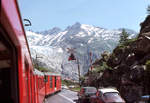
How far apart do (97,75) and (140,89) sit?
74.1 ft

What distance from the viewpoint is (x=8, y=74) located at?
2.98m

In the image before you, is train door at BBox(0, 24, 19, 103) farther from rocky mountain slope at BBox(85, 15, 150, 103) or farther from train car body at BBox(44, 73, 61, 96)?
train car body at BBox(44, 73, 61, 96)

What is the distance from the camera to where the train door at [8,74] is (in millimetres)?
2858

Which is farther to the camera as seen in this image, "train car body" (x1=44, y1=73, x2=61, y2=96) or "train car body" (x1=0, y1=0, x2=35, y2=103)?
"train car body" (x1=44, y1=73, x2=61, y2=96)

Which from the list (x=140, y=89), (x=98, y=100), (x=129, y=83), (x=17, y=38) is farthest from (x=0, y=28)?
(x=129, y=83)

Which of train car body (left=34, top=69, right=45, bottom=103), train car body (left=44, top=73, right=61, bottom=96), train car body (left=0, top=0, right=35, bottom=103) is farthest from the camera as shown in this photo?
train car body (left=44, top=73, right=61, bottom=96)

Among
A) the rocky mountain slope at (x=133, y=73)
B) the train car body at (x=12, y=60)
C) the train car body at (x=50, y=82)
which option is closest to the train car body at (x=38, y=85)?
the rocky mountain slope at (x=133, y=73)

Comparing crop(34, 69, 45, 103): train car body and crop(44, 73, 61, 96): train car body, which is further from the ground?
crop(34, 69, 45, 103): train car body

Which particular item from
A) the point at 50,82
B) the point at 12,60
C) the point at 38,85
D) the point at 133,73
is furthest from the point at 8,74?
the point at 50,82

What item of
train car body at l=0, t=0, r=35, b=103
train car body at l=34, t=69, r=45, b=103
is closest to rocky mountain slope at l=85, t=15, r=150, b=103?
train car body at l=34, t=69, r=45, b=103

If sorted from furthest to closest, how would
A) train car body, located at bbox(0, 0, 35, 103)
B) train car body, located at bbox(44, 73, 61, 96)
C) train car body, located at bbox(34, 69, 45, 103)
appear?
train car body, located at bbox(44, 73, 61, 96) → train car body, located at bbox(34, 69, 45, 103) → train car body, located at bbox(0, 0, 35, 103)

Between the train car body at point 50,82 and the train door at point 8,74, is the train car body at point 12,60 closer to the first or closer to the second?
the train door at point 8,74

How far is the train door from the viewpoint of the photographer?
2.86 metres

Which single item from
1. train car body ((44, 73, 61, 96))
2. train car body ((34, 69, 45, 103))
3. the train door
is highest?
the train door
